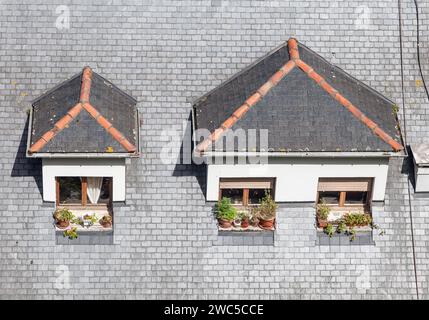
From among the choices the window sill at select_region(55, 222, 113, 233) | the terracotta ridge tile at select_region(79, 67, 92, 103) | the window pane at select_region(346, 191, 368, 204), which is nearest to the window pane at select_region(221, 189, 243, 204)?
the window pane at select_region(346, 191, 368, 204)

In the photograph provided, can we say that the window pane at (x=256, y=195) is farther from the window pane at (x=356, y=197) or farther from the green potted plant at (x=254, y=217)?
the window pane at (x=356, y=197)

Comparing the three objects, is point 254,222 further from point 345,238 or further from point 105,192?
point 105,192

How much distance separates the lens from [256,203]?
26.2 m

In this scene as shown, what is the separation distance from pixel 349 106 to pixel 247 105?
2.93 meters

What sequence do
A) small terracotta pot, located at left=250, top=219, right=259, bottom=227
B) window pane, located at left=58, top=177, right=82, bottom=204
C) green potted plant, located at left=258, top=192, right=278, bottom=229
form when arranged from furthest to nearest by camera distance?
small terracotta pot, located at left=250, top=219, right=259, bottom=227, window pane, located at left=58, top=177, right=82, bottom=204, green potted plant, located at left=258, top=192, right=278, bottom=229

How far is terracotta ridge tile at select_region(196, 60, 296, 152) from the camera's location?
80.9 feet

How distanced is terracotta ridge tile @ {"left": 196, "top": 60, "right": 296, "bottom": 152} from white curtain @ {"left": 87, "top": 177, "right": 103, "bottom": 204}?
3.32 m

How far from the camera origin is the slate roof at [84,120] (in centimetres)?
2455

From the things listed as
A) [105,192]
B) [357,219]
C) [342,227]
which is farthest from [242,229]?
[105,192]

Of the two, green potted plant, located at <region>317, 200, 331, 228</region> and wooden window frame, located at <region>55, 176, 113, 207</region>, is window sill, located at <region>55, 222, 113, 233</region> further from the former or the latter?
green potted plant, located at <region>317, 200, 331, 228</region>

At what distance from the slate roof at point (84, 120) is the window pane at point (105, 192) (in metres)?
1.57

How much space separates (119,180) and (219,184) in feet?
9.56

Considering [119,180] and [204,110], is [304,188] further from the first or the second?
[119,180]

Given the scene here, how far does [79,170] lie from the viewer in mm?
25312
